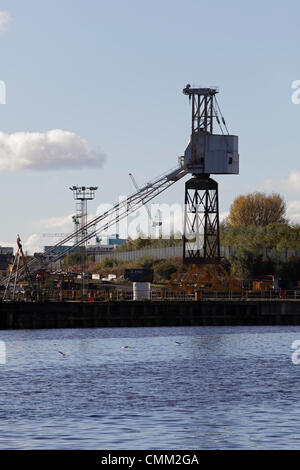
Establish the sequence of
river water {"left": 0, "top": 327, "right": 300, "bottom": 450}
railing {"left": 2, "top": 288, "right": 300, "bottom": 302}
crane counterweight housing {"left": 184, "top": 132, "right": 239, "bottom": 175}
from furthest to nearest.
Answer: crane counterweight housing {"left": 184, "top": 132, "right": 239, "bottom": 175} < railing {"left": 2, "top": 288, "right": 300, "bottom": 302} < river water {"left": 0, "top": 327, "right": 300, "bottom": 450}

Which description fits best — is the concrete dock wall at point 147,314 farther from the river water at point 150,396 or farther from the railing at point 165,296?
the river water at point 150,396

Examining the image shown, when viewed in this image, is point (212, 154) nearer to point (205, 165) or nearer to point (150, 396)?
point (205, 165)

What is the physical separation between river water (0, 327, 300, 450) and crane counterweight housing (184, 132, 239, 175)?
45039 mm

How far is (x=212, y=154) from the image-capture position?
5512 inches

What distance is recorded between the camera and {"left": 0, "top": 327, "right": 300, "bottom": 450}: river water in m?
41.0

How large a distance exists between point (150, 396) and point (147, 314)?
72075 mm

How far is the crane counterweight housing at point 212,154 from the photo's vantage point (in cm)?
13888

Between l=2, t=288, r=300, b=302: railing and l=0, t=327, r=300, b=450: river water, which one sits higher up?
l=2, t=288, r=300, b=302: railing

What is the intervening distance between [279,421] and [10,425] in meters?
12.1

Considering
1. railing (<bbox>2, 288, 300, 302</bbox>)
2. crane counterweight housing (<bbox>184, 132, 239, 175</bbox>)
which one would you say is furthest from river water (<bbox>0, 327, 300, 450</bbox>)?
crane counterweight housing (<bbox>184, 132, 239, 175</bbox>)

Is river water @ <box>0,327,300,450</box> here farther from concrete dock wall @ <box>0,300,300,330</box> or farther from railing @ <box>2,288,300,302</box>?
railing @ <box>2,288,300,302</box>

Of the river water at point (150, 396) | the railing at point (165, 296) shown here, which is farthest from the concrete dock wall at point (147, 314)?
the river water at point (150, 396)

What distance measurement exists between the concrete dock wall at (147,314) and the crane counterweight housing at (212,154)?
19.9 metres

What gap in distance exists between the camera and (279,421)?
4500 cm
